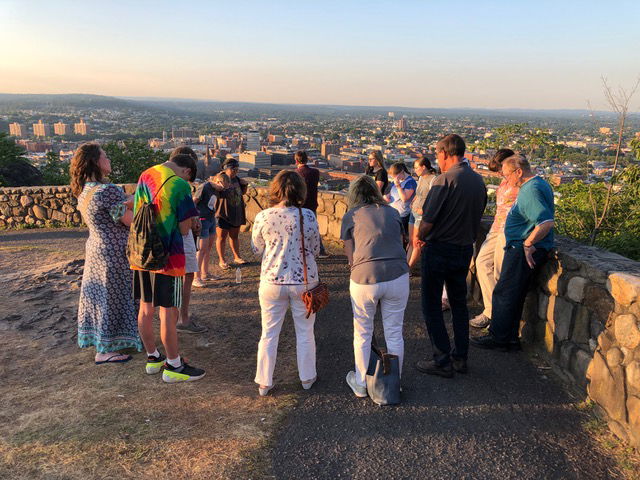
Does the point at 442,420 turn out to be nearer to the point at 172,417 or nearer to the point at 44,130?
the point at 172,417

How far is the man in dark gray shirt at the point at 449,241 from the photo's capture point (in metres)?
3.38

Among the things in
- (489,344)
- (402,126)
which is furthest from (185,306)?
(402,126)

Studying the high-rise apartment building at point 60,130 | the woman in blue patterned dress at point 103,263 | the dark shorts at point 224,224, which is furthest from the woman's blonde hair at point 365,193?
the high-rise apartment building at point 60,130

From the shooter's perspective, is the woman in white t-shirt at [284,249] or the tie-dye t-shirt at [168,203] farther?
the tie-dye t-shirt at [168,203]

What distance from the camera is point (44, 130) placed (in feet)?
254

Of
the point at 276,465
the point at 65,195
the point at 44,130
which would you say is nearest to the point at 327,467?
the point at 276,465

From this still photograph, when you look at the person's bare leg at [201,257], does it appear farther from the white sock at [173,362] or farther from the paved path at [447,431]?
the paved path at [447,431]

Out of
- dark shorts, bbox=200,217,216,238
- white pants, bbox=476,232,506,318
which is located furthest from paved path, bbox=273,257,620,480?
dark shorts, bbox=200,217,216,238

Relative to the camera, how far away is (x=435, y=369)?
3533mm

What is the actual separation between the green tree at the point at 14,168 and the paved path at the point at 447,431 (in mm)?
13104

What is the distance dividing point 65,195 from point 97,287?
684 centimetres

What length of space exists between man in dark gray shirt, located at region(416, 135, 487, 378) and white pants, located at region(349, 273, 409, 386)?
489 millimetres

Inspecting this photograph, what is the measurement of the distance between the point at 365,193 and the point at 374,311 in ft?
2.59

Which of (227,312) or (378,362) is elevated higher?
(378,362)
